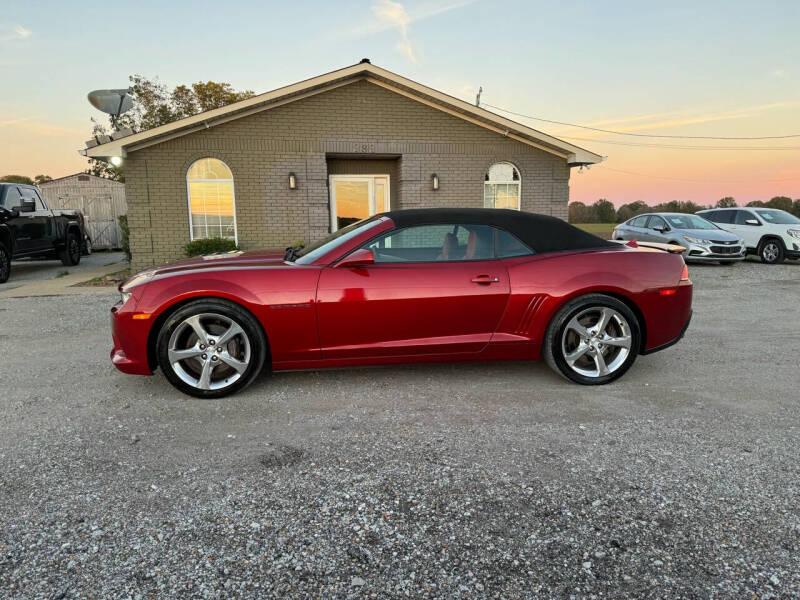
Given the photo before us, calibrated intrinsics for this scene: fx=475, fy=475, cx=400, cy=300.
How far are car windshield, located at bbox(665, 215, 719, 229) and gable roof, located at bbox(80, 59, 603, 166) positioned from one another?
3.45 meters

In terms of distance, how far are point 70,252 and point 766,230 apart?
2050cm

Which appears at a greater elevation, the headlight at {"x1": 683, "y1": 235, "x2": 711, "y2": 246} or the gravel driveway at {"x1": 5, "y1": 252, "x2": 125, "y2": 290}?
the headlight at {"x1": 683, "y1": 235, "x2": 711, "y2": 246}

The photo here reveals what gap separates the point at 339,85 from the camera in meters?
11.5

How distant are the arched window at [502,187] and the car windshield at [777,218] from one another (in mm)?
7774

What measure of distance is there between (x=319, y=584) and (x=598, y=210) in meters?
67.9

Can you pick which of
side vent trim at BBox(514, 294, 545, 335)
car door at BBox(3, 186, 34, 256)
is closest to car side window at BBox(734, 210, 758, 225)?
side vent trim at BBox(514, 294, 545, 335)

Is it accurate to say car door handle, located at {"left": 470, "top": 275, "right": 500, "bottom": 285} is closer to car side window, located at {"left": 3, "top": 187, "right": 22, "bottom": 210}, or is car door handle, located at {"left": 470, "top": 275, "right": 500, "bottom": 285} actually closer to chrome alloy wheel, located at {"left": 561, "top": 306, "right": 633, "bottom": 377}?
chrome alloy wheel, located at {"left": 561, "top": 306, "right": 633, "bottom": 377}

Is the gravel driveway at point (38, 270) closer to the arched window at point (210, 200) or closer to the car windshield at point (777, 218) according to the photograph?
the arched window at point (210, 200)

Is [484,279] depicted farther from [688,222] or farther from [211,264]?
[688,222]

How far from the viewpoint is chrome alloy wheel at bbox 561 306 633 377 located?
384 centimetres

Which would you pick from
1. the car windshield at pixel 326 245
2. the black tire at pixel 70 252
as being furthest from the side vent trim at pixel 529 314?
the black tire at pixel 70 252

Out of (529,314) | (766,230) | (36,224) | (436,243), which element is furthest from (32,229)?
(766,230)

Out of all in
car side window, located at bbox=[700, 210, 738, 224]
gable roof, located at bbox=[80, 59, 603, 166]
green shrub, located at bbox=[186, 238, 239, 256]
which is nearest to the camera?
green shrub, located at bbox=[186, 238, 239, 256]

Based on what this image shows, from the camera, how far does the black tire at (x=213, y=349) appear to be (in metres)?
3.52
